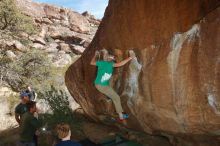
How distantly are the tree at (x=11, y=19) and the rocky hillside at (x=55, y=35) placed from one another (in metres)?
0.61

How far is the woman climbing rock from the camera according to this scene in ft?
27.6

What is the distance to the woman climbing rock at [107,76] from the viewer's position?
8.40 meters

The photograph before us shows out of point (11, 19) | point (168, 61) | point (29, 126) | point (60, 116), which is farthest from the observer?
point (11, 19)

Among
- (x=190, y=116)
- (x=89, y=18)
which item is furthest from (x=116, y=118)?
(x=89, y=18)

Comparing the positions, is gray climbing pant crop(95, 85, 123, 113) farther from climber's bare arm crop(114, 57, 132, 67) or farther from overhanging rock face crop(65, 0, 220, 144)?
climber's bare arm crop(114, 57, 132, 67)

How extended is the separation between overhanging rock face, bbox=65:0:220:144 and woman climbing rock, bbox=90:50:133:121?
9.2 inches

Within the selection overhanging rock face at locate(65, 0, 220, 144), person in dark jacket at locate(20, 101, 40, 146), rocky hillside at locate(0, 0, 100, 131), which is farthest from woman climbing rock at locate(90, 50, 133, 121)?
rocky hillside at locate(0, 0, 100, 131)

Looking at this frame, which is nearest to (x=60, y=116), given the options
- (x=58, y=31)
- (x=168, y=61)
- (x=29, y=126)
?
(x=29, y=126)

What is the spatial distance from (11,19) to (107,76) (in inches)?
648

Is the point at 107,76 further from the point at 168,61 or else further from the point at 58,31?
the point at 58,31

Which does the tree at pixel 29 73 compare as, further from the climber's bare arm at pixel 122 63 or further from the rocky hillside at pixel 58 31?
the climber's bare arm at pixel 122 63

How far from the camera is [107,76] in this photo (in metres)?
8.50

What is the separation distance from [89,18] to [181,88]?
39815mm

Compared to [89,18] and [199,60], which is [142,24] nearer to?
[199,60]
